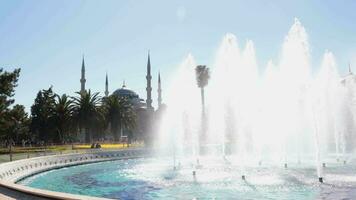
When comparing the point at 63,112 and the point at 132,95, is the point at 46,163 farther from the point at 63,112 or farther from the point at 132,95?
the point at 132,95

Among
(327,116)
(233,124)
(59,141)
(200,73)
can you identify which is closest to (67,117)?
(59,141)

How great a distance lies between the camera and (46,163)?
28.7m

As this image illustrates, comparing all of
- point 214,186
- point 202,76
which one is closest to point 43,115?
point 202,76

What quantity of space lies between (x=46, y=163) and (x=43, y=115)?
40283 millimetres

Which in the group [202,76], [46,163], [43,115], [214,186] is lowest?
[214,186]

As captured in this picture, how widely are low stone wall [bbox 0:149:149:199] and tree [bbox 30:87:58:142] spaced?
79.7ft

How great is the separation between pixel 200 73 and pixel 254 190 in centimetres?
5381

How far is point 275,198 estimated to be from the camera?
14031mm

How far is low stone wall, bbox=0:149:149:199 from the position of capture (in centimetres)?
1097

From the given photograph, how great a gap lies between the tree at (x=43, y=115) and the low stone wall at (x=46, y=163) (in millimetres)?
24299

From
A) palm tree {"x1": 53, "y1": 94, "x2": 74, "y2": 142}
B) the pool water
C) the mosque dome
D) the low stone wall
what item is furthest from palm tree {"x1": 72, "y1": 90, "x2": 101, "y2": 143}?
the mosque dome

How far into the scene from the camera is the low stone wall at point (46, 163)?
432 inches

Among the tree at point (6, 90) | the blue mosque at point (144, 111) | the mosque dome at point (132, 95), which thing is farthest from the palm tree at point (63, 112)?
the mosque dome at point (132, 95)

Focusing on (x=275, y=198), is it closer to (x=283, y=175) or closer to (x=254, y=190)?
(x=254, y=190)
